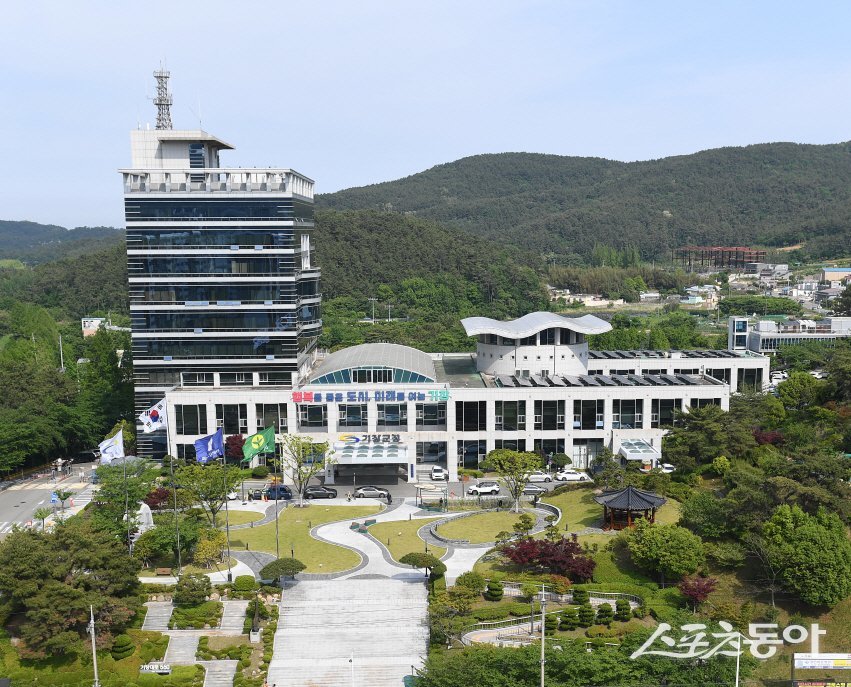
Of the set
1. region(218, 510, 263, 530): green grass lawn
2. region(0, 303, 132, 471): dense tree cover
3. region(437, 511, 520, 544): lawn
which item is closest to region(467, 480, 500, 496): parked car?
region(437, 511, 520, 544): lawn

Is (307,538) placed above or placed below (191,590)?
below

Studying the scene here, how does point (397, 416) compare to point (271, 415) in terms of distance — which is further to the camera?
point (271, 415)

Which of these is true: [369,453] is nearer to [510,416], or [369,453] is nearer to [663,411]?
[510,416]

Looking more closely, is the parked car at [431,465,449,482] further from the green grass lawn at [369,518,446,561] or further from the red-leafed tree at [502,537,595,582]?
the red-leafed tree at [502,537,595,582]

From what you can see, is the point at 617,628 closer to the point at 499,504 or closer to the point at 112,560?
the point at 499,504

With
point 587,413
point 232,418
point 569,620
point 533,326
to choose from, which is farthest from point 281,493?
point 569,620
